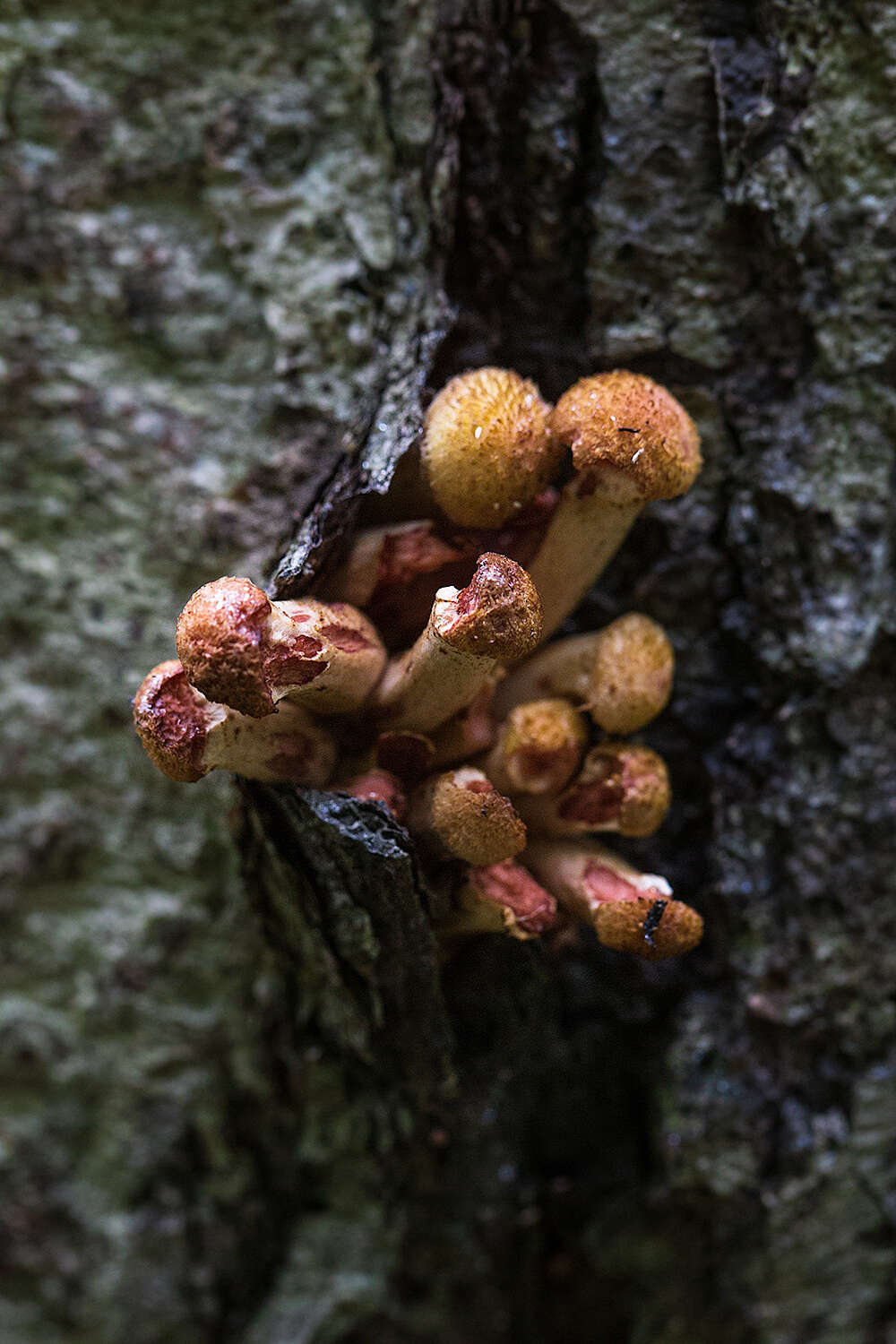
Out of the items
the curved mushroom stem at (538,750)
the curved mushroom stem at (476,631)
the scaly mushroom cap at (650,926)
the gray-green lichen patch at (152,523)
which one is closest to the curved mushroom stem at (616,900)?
the scaly mushroom cap at (650,926)

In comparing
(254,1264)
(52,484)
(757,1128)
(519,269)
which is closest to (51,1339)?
(254,1264)

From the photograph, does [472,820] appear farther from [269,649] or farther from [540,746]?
[269,649]

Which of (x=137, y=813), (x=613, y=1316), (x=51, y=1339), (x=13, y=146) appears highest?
(x=13, y=146)

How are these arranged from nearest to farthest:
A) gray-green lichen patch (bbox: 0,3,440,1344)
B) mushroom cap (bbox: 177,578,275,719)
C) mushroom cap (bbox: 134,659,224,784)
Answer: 1. mushroom cap (bbox: 177,578,275,719)
2. mushroom cap (bbox: 134,659,224,784)
3. gray-green lichen patch (bbox: 0,3,440,1344)

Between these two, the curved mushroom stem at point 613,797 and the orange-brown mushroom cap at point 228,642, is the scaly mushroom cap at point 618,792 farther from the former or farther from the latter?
the orange-brown mushroom cap at point 228,642

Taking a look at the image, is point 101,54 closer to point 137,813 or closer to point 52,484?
point 52,484

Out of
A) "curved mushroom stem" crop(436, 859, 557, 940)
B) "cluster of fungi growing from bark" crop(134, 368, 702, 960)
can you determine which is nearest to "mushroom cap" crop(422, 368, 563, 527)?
"cluster of fungi growing from bark" crop(134, 368, 702, 960)

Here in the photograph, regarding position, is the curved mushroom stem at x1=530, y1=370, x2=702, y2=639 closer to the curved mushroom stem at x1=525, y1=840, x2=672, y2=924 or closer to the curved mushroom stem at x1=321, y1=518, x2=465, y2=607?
the curved mushroom stem at x1=321, y1=518, x2=465, y2=607
